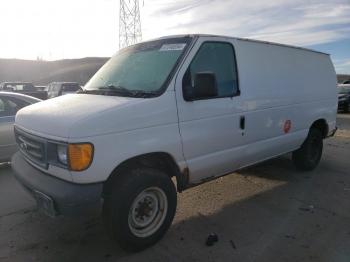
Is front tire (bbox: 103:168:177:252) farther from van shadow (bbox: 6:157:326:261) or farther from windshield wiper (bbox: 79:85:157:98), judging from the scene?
windshield wiper (bbox: 79:85:157:98)

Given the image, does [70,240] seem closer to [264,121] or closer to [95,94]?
[95,94]

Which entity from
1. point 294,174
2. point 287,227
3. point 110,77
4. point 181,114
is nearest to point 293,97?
point 294,174

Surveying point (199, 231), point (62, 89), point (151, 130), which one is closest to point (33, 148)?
point (151, 130)

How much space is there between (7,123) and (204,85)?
14.2 ft

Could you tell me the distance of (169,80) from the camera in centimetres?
378

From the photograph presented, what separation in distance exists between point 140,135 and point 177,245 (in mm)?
1281

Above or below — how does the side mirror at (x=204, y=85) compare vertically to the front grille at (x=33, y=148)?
above

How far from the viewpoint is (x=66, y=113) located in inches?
136

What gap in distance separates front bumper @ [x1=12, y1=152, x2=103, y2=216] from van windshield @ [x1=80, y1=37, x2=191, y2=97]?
1.09m

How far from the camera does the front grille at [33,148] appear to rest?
3.50 m

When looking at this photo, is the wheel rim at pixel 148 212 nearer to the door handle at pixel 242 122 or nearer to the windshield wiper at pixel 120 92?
the windshield wiper at pixel 120 92

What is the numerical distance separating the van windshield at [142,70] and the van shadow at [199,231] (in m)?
1.62

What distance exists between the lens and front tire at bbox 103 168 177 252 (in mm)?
3449

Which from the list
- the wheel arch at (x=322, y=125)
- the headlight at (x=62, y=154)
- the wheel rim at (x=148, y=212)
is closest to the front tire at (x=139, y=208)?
the wheel rim at (x=148, y=212)
